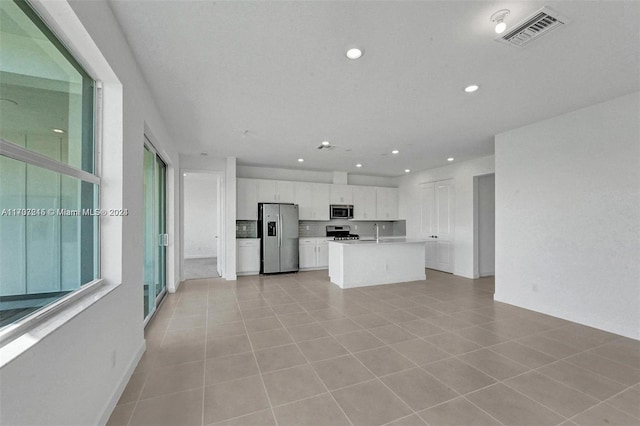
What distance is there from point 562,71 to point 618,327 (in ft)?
9.82

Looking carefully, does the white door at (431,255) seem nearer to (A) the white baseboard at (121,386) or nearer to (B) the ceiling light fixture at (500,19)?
(B) the ceiling light fixture at (500,19)

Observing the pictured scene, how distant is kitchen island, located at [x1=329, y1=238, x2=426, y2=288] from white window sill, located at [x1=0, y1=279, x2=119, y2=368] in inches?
163

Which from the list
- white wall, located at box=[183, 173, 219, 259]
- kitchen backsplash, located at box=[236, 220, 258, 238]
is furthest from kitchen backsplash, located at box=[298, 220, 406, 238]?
white wall, located at box=[183, 173, 219, 259]

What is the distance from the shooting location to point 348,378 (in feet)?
7.46

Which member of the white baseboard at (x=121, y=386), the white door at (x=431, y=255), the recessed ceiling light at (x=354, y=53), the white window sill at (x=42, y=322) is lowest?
the white baseboard at (x=121, y=386)

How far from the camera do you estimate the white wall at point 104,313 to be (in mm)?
1128

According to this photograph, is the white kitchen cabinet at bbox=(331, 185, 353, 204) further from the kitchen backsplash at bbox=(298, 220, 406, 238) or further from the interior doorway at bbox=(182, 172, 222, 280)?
the interior doorway at bbox=(182, 172, 222, 280)

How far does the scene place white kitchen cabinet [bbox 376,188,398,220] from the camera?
324 inches

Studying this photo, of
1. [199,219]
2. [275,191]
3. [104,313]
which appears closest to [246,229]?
[275,191]

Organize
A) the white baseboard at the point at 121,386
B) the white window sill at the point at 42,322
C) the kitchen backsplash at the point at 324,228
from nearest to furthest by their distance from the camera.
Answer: the white window sill at the point at 42,322, the white baseboard at the point at 121,386, the kitchen backsplash at the point at 324,228

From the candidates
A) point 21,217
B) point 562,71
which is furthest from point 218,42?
point 562,71

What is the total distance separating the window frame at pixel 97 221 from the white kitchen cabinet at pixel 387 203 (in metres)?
7.04

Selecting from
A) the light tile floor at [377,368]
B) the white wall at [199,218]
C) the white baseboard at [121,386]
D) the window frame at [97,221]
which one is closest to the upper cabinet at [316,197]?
the light tile floor at [377,368]

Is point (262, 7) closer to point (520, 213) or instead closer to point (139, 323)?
point (139, 323)
